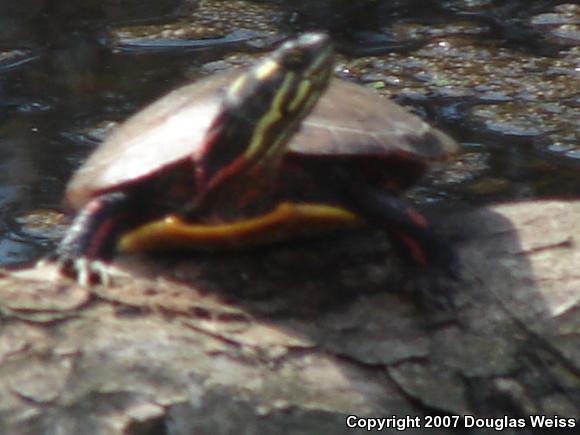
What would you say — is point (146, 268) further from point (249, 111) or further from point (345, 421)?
point (345, 421)

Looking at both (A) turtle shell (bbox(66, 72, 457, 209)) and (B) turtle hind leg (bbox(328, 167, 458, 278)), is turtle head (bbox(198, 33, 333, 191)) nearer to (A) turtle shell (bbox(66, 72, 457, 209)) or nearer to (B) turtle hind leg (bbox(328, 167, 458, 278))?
(A) turtle shell (bbox(66, 72, 457, 209))

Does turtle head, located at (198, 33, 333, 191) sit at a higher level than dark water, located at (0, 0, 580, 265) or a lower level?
higher

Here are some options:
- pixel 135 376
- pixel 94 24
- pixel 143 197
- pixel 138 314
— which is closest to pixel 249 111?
pixel 143 197

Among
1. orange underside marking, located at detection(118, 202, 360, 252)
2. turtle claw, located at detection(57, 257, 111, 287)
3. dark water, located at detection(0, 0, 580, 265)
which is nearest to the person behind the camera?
turtle claw, located at detection(57, 257, 111, 287)

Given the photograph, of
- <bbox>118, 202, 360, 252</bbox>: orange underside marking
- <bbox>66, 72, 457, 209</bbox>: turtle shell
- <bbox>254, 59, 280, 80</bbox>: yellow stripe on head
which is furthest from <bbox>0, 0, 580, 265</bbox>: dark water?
<bbox>254, 59, 280, 80</bbox>: yellow stripe on head

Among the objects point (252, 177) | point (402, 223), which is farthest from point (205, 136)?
point (402, 223)

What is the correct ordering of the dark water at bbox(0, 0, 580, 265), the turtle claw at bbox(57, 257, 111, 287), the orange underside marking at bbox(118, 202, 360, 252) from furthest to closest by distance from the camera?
the dark water at bbox(0, 0, 580, 265), the orange underside marking at bbox(118, 202, 360, 252), the turtle claw at bbox(57, 257, 111, 287)
